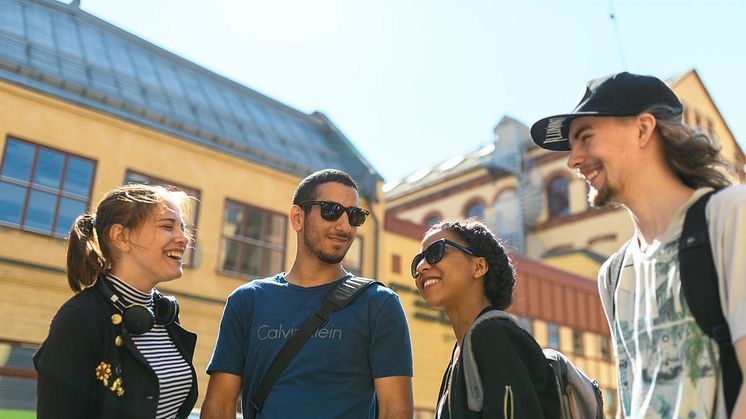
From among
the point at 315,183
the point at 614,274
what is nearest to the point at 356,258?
the point at 315,183

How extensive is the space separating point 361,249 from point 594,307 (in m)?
11.6

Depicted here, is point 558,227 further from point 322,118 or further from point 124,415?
point 124,415

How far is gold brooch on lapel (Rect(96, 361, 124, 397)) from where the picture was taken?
282 centimetres

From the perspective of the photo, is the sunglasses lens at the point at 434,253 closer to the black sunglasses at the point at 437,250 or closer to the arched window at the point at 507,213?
the black sunglasses at the point at 437,250

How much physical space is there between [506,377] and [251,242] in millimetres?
13164

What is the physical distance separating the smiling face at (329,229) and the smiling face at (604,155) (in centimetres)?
155

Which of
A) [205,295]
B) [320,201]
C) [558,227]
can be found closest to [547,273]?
[558,227]

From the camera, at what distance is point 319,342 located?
3.33 metres

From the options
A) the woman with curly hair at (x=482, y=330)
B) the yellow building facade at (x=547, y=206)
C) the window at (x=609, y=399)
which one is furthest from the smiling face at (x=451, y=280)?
the window at (x=609, y=399)

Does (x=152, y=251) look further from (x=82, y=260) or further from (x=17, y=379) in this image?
(x=17, y=379)

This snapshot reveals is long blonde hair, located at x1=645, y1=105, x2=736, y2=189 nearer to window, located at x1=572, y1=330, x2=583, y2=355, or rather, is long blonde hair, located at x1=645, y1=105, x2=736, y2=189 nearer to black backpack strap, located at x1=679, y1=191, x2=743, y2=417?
black backpack strap, located at x1=679, y1=191, x2=743, y2=417

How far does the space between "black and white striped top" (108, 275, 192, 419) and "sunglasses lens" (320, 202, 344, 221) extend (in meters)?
1.04

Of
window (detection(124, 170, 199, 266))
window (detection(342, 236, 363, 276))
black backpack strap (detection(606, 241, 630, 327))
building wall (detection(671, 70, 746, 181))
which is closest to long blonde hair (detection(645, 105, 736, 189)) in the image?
black backpack strap (detection(606, 241, 630, 327))

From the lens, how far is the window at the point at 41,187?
1211cm
